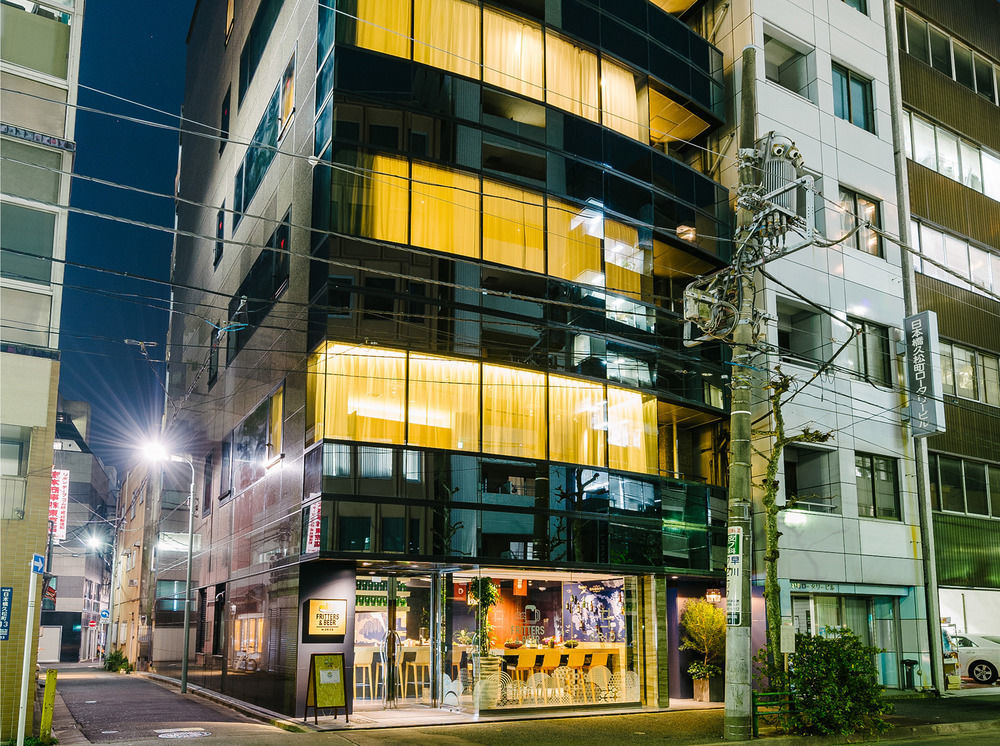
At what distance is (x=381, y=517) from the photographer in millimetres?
18375

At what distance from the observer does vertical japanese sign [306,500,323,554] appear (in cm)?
1795

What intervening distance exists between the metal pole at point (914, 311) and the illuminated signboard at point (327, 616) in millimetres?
17321

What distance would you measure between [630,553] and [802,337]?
30.8 ft

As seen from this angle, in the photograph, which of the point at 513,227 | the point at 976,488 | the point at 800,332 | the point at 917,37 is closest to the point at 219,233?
the point at 513,227

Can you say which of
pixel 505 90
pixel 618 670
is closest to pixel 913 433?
pixel 618 670

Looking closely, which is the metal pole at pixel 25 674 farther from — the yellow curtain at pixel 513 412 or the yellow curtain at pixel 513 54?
the yellow curtain at pixel 513 54

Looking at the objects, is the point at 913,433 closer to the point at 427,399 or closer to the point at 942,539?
the point at 942,539

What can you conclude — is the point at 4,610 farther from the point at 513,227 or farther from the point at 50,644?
the point at 50,644

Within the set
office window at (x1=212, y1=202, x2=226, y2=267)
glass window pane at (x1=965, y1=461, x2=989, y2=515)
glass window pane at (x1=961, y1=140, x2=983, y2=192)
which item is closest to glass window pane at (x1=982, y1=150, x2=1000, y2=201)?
glass window pane at (x1=961, y1=140, x2=983, y2=192)

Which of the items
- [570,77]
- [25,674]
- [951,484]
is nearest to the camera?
[25,674]

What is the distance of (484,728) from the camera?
1788 centimetres

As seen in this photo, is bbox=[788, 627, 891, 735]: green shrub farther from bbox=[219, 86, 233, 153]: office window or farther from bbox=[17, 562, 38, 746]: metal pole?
bbox=[219, 86, 233, 153]: office window

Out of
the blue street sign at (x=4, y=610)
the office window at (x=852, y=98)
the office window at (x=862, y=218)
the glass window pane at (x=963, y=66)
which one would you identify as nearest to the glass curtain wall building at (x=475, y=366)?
the office window at (x=862, y=218)

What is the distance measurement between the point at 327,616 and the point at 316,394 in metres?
4.64
